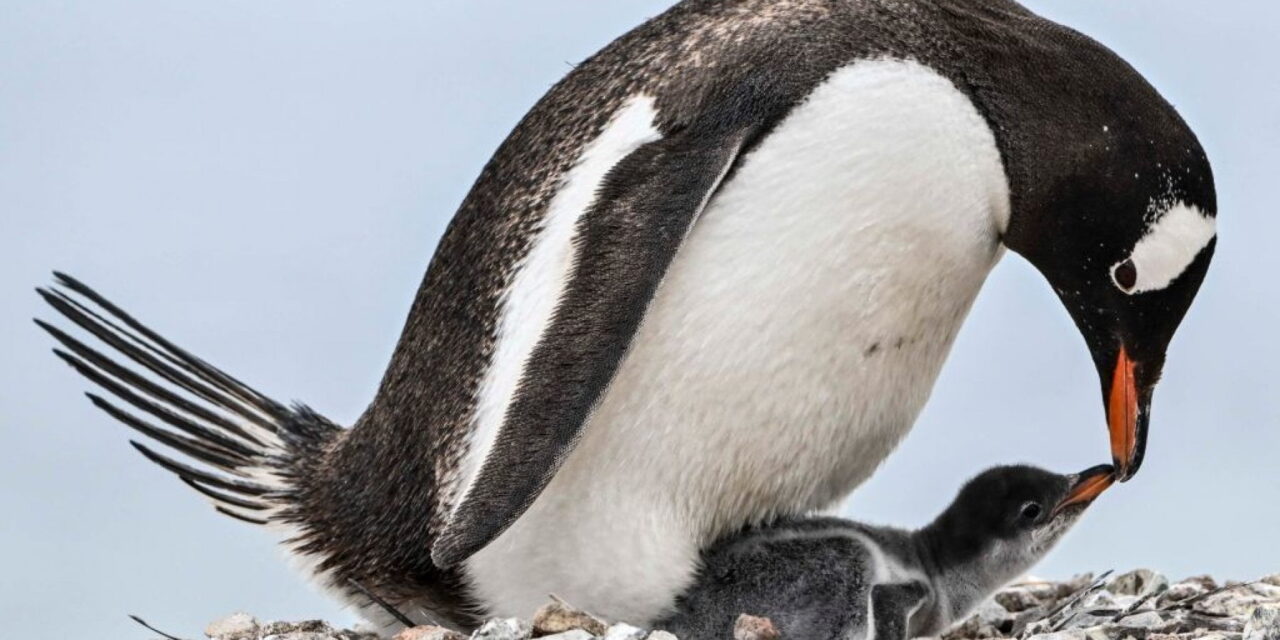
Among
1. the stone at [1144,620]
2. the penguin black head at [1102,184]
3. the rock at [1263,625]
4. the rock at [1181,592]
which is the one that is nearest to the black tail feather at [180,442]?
the penguin black head at [1102,184]

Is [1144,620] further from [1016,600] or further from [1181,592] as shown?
[1016,600]

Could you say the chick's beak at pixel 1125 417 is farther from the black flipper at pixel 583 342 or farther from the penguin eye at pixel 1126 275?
the black flipper at pixel 583 342

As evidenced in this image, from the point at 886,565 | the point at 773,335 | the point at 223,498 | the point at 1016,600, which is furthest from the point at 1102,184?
the point at 223,498

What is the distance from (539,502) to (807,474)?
0.54 m

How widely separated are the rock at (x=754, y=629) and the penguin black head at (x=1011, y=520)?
1.66 ft

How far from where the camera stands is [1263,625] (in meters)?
3.74

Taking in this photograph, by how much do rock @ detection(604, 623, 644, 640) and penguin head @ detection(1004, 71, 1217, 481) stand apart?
1094 millimetres

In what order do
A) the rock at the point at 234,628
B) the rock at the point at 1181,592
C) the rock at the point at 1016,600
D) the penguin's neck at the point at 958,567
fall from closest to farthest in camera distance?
the penguin's neck at the point at 958,567
the rock at the point at 234,628
the rock at the point at 1181,592
the rock at the point at 1016,600

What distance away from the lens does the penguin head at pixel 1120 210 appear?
3.86m

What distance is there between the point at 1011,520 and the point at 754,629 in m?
0.70

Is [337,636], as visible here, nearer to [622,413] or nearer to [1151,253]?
[622,413]

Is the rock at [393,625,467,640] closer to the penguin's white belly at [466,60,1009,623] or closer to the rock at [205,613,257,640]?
the penguin's white belly at [466,60,1009,623]

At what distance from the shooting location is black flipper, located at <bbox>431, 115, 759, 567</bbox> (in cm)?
363

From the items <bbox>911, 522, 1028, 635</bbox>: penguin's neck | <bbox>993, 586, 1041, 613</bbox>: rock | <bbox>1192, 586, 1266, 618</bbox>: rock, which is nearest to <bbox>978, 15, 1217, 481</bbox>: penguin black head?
<bbox>911, 522, 1028, 635</bbox>: penguin's neck
